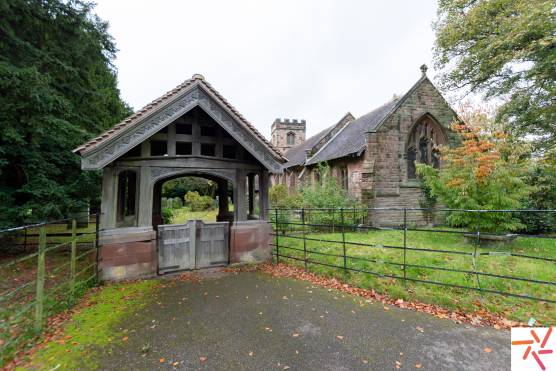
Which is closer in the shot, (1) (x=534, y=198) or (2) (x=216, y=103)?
(2) (x=216, y=103)

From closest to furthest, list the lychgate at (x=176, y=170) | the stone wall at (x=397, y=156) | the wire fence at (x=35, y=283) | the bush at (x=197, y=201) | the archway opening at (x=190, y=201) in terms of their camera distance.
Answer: the wire fence at (x=35, y=283), the lychgate at (x=176, y=170), the stone wall at (x=397, y=156), the archway opening at (x=190, y=201), the bush at (x=197, y=201)

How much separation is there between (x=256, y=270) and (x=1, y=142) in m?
9.02

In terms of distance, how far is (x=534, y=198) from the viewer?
11.5 meters

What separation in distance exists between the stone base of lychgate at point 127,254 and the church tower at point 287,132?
37.8 metres

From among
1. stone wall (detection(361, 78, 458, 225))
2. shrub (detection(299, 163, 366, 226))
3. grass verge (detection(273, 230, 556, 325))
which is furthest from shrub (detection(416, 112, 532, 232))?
shrub (detection(299, 163, 366, 226))

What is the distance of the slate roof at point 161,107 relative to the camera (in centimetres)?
591

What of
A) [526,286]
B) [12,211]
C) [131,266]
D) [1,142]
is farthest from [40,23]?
[526,286]

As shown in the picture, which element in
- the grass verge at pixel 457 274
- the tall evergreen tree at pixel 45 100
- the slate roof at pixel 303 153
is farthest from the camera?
the slate roof at pixel 303 153

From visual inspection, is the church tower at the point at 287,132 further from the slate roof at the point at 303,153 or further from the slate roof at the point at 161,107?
the slate roof at the point at 161,107

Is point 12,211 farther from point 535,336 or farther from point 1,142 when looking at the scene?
point 535,336

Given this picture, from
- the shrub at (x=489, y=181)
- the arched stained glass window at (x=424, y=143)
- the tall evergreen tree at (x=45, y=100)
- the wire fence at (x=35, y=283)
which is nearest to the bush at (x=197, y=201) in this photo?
the wire fence at (x=35, y=283)

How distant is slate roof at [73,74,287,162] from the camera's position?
5910 mm

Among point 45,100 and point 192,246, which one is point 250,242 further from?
point 45,100

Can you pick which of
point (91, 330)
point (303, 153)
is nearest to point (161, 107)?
point (91, 330)
